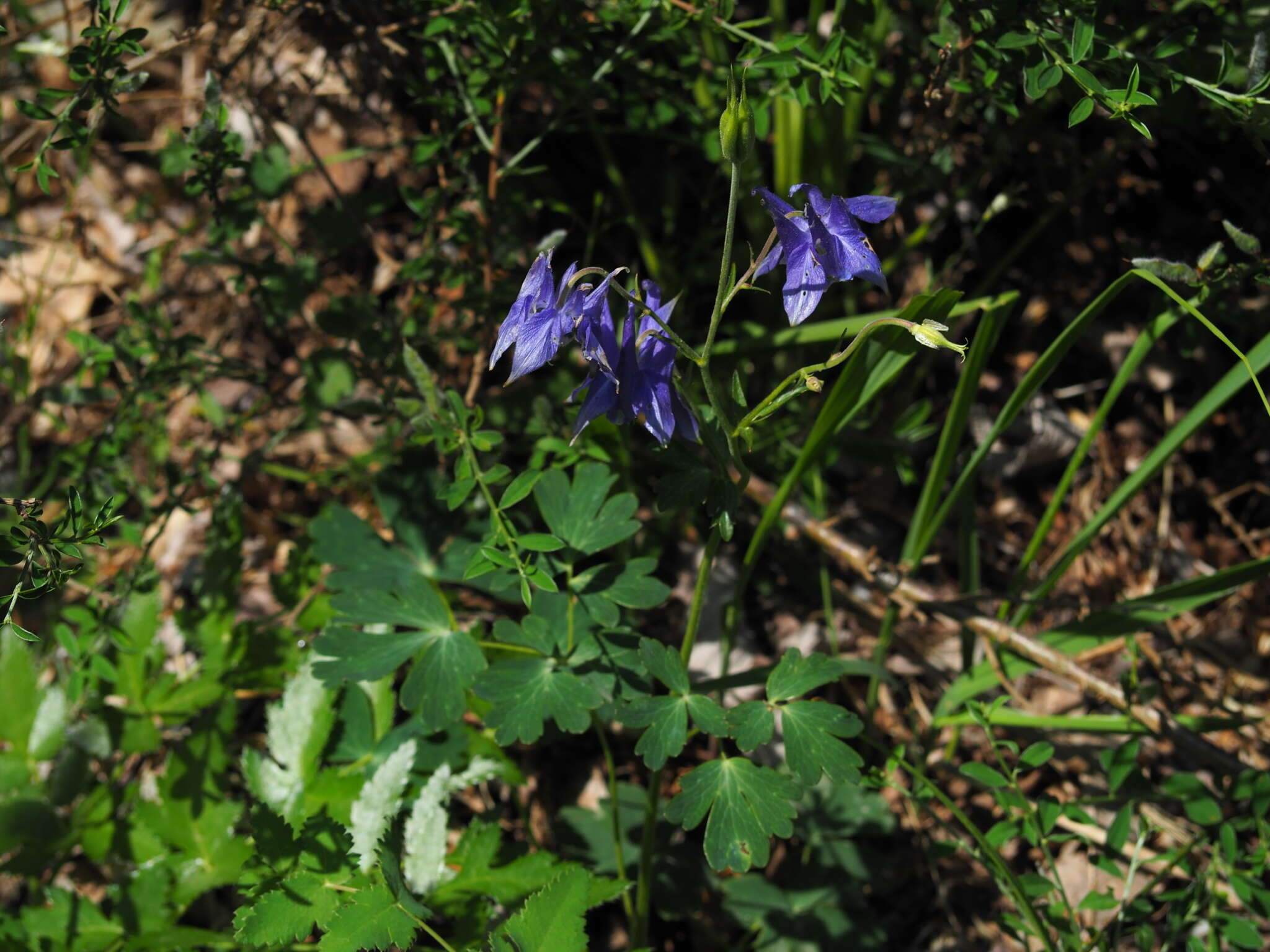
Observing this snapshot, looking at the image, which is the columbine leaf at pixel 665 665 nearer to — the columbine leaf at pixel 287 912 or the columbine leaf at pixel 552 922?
the columbine leaf at pixel 552 922

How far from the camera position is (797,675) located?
1464mm

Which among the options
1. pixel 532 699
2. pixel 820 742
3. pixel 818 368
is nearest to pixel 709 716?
pixel 820 742

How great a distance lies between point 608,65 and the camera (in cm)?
181

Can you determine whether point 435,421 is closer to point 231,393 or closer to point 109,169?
point 231,393

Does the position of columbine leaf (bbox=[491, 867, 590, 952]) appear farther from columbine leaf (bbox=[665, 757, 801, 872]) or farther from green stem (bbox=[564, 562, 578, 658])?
green stem (bbox=[564, 562, 578, 658])

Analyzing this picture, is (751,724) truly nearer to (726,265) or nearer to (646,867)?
(646,867)

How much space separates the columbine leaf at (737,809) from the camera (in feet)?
4.53

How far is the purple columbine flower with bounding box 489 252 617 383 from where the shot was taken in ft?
3.90

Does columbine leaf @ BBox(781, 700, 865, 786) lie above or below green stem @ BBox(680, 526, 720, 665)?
below

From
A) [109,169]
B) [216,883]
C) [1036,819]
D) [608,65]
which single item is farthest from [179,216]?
[1036,819]

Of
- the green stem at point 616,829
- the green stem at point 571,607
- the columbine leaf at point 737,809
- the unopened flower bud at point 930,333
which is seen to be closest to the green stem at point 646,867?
the green stem at point 616,829

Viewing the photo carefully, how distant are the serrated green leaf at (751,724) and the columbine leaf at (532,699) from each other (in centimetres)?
21

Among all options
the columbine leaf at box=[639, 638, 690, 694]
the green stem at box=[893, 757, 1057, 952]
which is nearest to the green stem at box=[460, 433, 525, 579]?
the columbine leaf at box=[639, 638, 690, 694]

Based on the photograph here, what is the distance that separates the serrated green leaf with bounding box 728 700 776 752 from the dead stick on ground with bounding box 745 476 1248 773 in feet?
1.36
